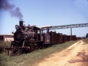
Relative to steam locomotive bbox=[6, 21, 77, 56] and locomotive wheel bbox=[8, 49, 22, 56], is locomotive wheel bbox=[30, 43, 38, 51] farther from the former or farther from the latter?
locomotive wheel bbox=[8, 49, 22, 56]

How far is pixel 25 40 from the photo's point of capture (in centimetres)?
1744

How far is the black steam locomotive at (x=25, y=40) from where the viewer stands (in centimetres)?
1631

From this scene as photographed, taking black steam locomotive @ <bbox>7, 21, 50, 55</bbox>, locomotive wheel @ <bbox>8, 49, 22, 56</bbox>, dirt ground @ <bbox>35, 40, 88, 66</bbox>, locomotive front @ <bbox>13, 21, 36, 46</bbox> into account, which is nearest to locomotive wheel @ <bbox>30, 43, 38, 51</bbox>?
black steam locomotive @ <bbox>7, 21, 50, 55</bbox>

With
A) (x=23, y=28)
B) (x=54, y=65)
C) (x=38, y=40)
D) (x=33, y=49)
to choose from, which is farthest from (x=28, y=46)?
(x=54, y=65)

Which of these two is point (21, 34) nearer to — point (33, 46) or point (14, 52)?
point (33, 46)

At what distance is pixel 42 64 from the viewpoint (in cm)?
1105

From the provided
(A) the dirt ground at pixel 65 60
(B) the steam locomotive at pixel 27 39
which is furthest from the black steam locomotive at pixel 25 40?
(A) the dirt ground at pixel 65 60

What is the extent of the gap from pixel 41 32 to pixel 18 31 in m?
4.01

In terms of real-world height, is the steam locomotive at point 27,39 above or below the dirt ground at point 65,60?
above

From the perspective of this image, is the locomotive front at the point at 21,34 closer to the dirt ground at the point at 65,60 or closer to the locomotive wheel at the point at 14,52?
the locomotive wheel at the point at 14,52

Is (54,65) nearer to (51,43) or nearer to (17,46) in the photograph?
(17,46)

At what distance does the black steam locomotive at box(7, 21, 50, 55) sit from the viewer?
53.5 feet

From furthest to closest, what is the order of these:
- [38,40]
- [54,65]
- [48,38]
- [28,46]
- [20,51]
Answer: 1. [48,38]
2. [38,40]
3. [28,46]
4. [20,51]
5. [54,65]

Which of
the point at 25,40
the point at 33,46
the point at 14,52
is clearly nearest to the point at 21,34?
the point at 25,40
